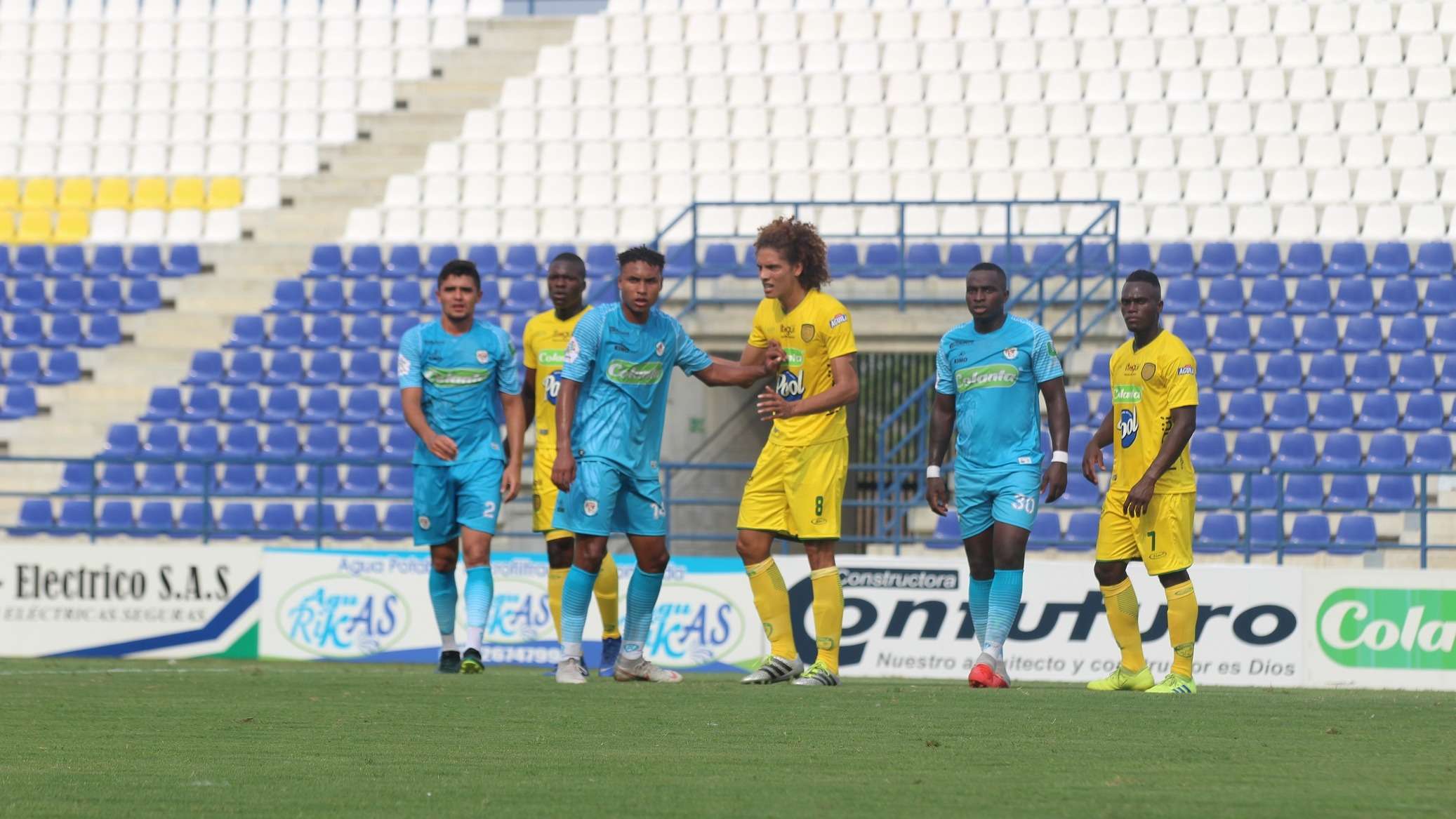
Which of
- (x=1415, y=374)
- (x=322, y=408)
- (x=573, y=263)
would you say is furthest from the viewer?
(x=322, y=408)

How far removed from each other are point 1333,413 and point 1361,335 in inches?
44.6

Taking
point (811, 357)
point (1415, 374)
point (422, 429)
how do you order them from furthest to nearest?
point (1415, 374), point (422, 429), point (811, 357)

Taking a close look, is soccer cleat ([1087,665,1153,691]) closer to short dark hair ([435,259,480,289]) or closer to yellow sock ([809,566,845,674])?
yellow sock ([809,566,845,674])

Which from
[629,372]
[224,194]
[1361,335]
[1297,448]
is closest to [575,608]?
[629,372]

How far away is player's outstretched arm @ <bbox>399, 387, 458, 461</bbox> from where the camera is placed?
9211 mm

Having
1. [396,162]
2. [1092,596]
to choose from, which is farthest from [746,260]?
[1092,596]

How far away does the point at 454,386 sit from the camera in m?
9.40

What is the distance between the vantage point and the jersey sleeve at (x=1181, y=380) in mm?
8500

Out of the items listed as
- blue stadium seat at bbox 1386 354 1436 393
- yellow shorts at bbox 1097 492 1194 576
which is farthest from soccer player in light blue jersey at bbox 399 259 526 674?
blue stadium seat at bbox 1386 354 1436 393

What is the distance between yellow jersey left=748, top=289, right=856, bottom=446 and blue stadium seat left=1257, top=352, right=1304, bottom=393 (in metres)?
9.20

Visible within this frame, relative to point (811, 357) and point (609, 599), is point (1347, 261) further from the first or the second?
point (811, 357)

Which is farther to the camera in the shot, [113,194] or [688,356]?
[113,194]

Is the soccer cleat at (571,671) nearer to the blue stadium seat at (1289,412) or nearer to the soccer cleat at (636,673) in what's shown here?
the soccer cleat at (636,673)

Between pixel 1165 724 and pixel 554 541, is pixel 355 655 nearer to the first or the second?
pixel 554 541
